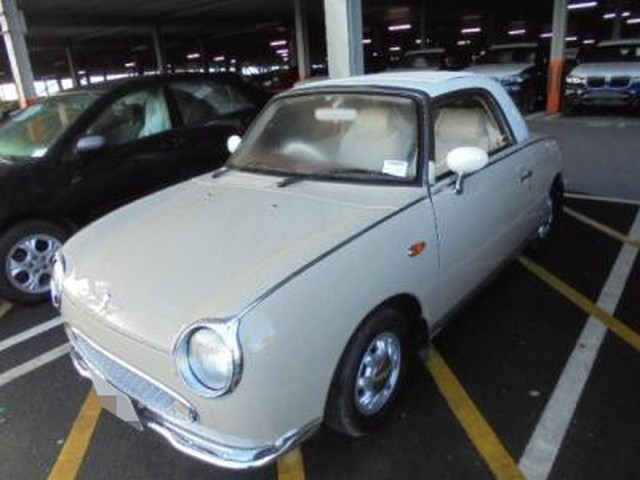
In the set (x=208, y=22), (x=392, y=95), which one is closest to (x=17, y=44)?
(x=392, y=95)

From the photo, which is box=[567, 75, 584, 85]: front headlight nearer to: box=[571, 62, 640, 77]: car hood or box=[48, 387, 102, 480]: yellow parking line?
box=[571, 62, 640, 77]: car hood

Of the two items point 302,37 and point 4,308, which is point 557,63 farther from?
point 4,308

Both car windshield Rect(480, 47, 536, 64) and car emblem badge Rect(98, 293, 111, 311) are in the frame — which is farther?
car windshield Rect(480, 47, 536, 64)

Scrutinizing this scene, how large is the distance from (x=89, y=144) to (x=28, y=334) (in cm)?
154

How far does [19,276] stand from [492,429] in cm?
359

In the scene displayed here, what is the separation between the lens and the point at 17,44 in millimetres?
9773

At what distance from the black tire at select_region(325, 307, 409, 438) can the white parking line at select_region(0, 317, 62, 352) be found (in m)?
2.58

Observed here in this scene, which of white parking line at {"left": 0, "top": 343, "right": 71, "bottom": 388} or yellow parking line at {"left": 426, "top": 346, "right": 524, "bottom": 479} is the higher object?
yellow parking line at {"left": 426, "top": 346, "right": 524, "bottom": 479}

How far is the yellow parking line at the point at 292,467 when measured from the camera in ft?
8.59

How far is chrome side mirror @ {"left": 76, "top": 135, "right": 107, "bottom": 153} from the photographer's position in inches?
185

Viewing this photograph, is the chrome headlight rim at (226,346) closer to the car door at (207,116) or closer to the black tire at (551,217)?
the black tire at (551,217)

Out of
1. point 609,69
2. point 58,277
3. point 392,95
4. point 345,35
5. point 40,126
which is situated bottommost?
point 609,69

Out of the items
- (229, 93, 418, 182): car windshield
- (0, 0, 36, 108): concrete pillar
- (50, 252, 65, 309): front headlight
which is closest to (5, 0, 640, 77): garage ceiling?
(0, 0, 36, 108): concrete pillar

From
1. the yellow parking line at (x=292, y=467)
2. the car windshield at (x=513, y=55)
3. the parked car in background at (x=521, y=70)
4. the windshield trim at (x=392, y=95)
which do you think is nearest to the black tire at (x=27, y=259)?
the windshield trim at (x=392, y=95)
